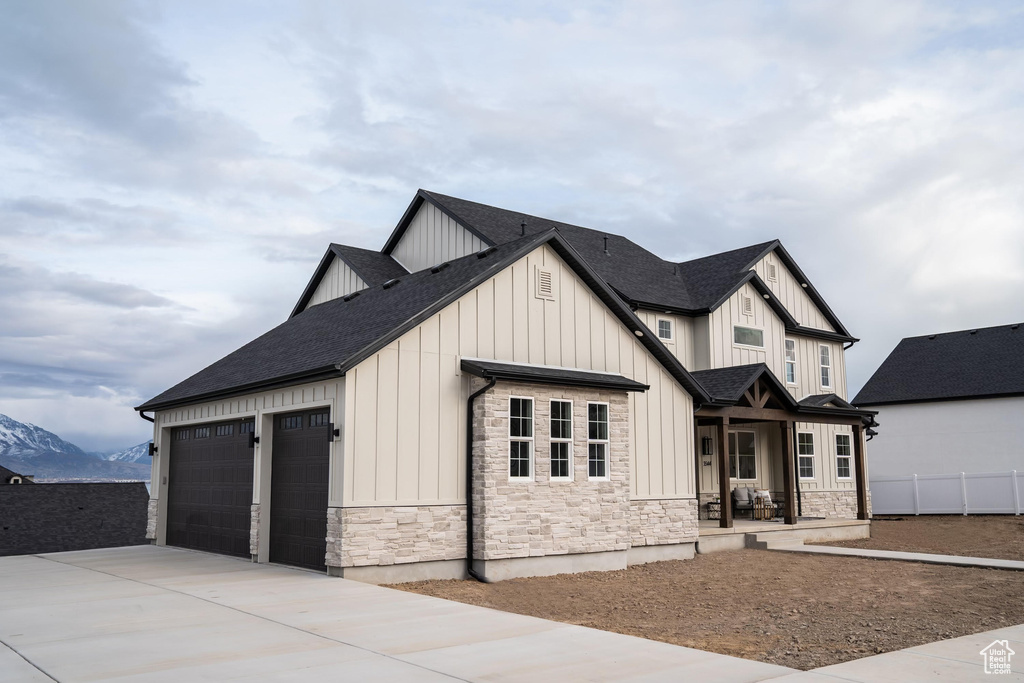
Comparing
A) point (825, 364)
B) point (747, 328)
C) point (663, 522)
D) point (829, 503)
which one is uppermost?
point (747, 328)

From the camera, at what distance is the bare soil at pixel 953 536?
19141 millimetres

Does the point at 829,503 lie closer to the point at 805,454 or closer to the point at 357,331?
the point at 805,454

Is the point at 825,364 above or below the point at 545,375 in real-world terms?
above

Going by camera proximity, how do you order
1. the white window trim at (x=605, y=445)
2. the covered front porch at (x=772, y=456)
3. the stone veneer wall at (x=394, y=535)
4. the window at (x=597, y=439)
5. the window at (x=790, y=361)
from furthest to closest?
1. the window at (x=790, y=361)
2. the covered front porch at (x=772, y=456)
3. the window at (x=597, y=439)
4. the white window trim at (x=605, y=445)
5. the stone veneer wall at (x=394, y=535)

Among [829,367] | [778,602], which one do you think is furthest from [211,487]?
[829,367]

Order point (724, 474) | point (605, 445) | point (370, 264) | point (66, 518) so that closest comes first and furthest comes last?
point (605, 445) → point (724, 474) → point (370, 264) → point (66, 518)

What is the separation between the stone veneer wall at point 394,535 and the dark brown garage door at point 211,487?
4096 millimetres

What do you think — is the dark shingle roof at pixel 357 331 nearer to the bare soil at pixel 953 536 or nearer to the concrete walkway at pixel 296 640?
the concrete walkway at pixel 296 640

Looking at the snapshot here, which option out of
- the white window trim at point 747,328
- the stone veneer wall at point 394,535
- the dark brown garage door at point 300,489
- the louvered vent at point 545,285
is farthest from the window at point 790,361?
the dark brown garage door at point 300,489

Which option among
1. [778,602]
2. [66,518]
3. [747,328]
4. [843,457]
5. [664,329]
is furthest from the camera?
[66,518]

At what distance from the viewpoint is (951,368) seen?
110ft

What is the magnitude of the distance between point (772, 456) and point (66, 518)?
23657 millimetres

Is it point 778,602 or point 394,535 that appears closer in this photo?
point 778,602

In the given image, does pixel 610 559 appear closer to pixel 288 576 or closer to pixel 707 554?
pixel 707 554
